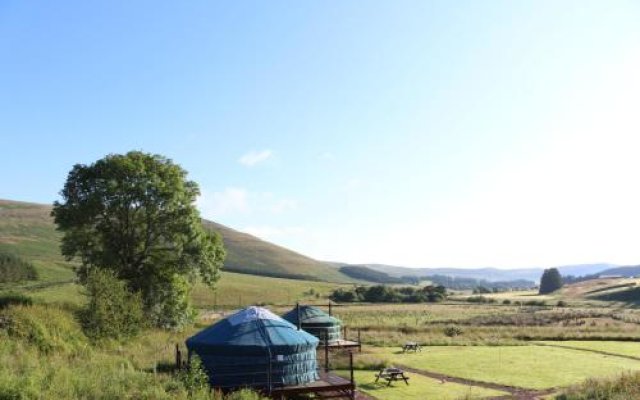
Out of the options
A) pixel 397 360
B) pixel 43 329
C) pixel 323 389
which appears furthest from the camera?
pixel 397 360

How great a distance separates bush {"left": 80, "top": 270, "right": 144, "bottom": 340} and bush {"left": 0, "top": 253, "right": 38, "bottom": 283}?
2425 inches

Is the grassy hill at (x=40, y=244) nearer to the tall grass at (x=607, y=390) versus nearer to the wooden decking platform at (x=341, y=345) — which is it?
the wooden decking platform at (x=341, y=345)

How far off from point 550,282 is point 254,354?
154 meters

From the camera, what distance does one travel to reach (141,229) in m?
41.0

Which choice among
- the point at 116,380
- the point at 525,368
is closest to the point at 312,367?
the point at 116,380

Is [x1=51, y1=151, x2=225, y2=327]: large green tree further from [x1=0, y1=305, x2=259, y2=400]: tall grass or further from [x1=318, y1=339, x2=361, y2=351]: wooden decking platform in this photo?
[x1=318, y1=339, x2=361, y2=351]: wooden decking platform

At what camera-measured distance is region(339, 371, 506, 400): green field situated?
2266 cm

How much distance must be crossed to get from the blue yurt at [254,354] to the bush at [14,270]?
7071 cm

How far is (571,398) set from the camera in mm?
20594

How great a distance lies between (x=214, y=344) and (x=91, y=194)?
69.2ft

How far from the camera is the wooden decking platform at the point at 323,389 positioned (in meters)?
20.7

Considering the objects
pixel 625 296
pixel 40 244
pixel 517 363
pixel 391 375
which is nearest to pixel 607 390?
pixel 391 375

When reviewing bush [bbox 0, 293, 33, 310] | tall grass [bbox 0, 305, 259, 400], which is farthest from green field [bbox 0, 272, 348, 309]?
tall grass [bbox 0, 305, 259, 400]

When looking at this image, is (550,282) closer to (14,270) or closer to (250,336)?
(14,270)
